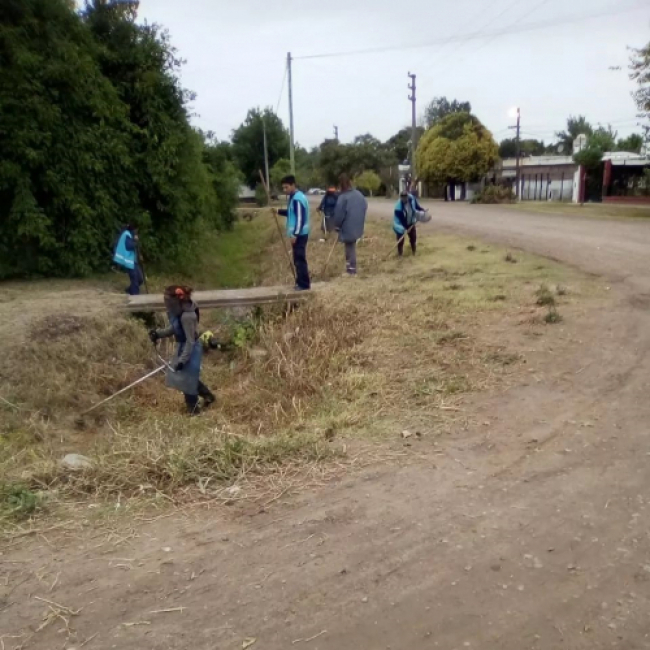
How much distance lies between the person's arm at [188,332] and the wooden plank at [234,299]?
10.1 ft

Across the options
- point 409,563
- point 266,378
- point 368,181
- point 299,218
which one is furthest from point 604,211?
point 368,181

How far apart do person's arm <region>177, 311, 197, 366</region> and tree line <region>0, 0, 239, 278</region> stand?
6.47 meters

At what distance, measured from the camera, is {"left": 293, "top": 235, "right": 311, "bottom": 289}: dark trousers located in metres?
9.51

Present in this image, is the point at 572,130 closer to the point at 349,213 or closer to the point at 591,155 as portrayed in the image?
the point at 591,155

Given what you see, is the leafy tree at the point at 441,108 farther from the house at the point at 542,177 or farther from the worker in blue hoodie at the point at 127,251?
the worker in blue hoodie at the point at 127,251

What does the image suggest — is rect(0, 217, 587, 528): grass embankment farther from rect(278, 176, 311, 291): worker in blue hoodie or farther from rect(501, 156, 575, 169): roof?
rect(501, 156, 575, 169): roof

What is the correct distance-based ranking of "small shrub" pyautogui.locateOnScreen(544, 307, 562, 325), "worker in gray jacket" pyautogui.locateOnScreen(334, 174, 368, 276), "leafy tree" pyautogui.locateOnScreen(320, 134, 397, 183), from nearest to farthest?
"small shrub" pyautogui.locateOnScreen(544, 307, 562, 325) < "worker in gray jacket" pyautogui.locateOnScreen(334, 174, 368, 276) < "leafy tree" pyautogui.locateOnScreen(320, 134, 397, 183)

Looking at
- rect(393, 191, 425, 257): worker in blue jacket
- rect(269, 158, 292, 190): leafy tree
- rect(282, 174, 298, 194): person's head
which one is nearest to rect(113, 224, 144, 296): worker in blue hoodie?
rect(282, 174, 298, 194): person's head

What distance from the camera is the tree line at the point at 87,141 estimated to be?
38.1 ft

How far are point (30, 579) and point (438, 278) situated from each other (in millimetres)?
8049

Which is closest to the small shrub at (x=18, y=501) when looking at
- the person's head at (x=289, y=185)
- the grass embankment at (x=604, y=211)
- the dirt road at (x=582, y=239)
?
the person's head at (x=289, y=185)

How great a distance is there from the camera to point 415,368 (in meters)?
6.17

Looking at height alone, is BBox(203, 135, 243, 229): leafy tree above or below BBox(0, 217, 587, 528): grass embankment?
above

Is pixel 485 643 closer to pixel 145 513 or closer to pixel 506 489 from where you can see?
pixel 506 489
